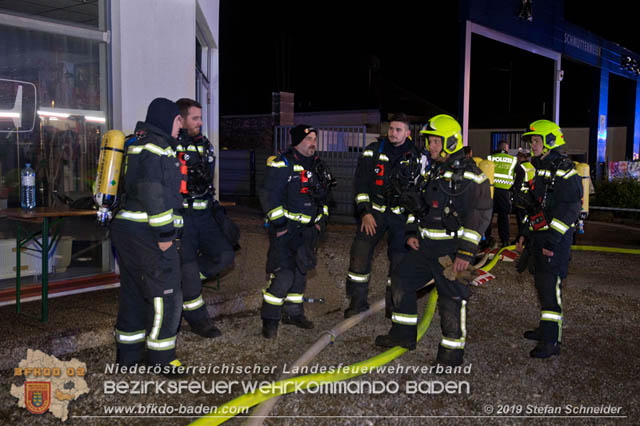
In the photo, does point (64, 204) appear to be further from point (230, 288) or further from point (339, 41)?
point (339, 41)

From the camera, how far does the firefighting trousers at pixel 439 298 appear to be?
4.85 meters

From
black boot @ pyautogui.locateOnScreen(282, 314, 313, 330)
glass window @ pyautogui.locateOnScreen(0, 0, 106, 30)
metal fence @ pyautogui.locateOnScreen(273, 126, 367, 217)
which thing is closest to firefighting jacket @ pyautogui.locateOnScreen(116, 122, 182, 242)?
black boot @ pyautogui.locateOnScreen(282, 314, 313, 330)

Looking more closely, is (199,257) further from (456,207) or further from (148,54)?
(148,54)

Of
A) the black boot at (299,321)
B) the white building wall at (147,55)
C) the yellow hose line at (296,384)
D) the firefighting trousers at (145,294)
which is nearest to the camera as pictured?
the yellow hose line at (296,384)

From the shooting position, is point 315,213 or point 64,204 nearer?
point 315,213

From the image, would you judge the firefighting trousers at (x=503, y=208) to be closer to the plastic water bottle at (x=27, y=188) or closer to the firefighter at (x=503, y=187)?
the firefighter at (x=503, y=187)

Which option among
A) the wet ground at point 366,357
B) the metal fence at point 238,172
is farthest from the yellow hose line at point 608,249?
the metal fence at point 238,172

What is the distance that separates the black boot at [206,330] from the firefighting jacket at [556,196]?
3260 mm

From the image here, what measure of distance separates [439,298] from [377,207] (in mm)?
1514

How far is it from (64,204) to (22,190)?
2.34 ft

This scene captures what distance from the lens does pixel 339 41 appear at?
34406mm

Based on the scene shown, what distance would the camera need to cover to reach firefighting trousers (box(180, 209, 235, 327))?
5168 millimetres

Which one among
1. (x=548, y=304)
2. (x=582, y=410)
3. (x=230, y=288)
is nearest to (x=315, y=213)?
(x=230, y=288)

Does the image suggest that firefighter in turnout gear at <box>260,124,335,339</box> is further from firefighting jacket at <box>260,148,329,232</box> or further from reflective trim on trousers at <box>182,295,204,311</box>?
reflective trim on trousers at <box>182,295,204,311</box>
